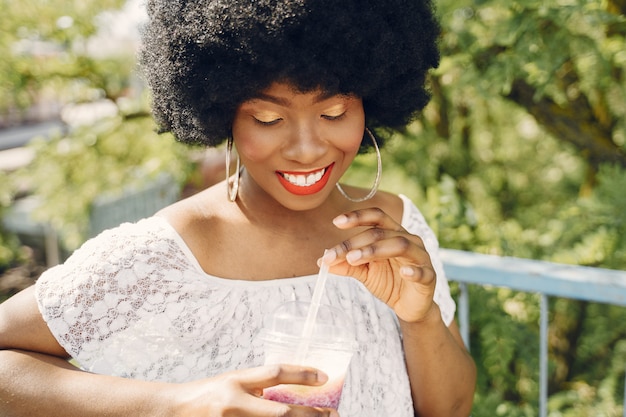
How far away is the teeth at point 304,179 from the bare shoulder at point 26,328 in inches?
25.2

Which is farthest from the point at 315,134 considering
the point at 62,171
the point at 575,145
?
the point at 62,171

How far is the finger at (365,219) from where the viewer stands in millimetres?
1429

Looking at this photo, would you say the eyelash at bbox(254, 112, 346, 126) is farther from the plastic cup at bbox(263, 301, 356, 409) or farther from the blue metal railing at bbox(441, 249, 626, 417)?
the blue metal railing at bbox(441, 249, 626, 417)

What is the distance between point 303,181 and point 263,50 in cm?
31

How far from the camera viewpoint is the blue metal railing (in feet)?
6.65

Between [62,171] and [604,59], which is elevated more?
[604,59]

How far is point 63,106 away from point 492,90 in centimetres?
211

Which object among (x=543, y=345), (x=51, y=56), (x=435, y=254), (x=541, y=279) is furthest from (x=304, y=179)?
(x=51, y=56)

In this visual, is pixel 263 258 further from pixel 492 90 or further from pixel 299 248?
pixel 492 90

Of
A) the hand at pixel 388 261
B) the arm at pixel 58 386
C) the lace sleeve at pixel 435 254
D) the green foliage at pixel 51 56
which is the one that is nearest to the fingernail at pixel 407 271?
the hand at pixel 388 261

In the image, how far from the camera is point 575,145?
299 centimetres

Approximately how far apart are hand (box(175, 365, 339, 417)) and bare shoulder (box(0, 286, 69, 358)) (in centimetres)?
42

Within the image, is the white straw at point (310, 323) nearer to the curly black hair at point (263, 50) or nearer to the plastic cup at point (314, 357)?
the plastic cup at point (314, 357)

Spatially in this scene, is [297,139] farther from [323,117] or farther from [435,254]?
[435,254]
